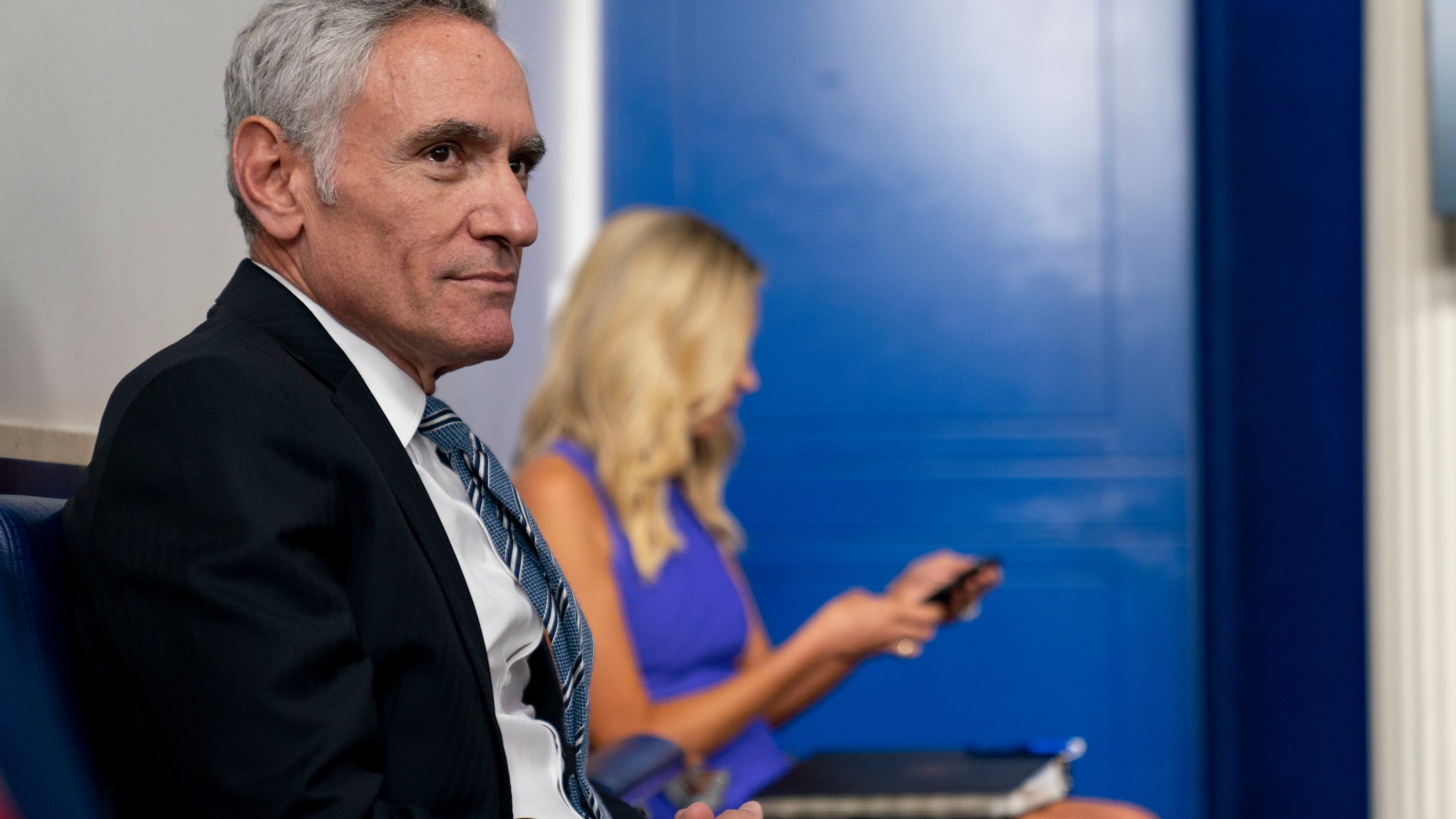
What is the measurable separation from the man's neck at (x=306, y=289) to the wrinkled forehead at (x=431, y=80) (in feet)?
0.40

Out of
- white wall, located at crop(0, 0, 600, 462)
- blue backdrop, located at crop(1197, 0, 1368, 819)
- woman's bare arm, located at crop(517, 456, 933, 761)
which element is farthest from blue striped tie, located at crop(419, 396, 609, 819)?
blue backdrop, located at crop(1197, 0, 1368, 819)

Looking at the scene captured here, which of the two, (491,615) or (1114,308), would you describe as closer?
(491,615)

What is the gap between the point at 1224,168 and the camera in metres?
3.14

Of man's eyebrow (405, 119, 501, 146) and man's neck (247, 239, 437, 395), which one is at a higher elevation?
man's eyebrow (405, 119, 501, 146)

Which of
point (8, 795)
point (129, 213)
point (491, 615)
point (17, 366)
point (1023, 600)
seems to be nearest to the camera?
point (8, 795)

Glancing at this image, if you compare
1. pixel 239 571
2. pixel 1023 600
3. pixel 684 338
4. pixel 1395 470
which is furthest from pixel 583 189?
pixel 239 571

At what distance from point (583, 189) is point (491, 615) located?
8.12 feet

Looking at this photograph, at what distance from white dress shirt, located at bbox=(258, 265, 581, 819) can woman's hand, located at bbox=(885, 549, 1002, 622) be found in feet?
3.71

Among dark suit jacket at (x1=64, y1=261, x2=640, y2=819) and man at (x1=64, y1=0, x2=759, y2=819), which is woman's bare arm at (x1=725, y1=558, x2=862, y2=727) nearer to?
man at (x1=64, y1=0, x2=759, y2=819)

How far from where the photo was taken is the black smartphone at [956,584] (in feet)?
6.88

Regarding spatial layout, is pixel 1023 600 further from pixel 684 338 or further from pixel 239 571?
pixel 239 571

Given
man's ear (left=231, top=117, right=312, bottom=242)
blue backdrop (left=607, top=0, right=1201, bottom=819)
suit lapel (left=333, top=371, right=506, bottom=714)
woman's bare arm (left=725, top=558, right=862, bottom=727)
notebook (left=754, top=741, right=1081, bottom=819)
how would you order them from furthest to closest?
blue backdrop (left=607, top=0, right=1201, bottom=819) < woman's bare arm (left=725, top=558, right=862, bottom=727) < notebook (left=754, top=741, right=1081, bottom=819) < man's ear (left=231, top=117, right=312, bottom=242) < suit lapel (left=333, top=371, right=506, bottom=714)

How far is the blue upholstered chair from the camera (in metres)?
0.82

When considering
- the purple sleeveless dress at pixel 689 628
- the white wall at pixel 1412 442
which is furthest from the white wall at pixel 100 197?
the white wall at pixel 1412 442
